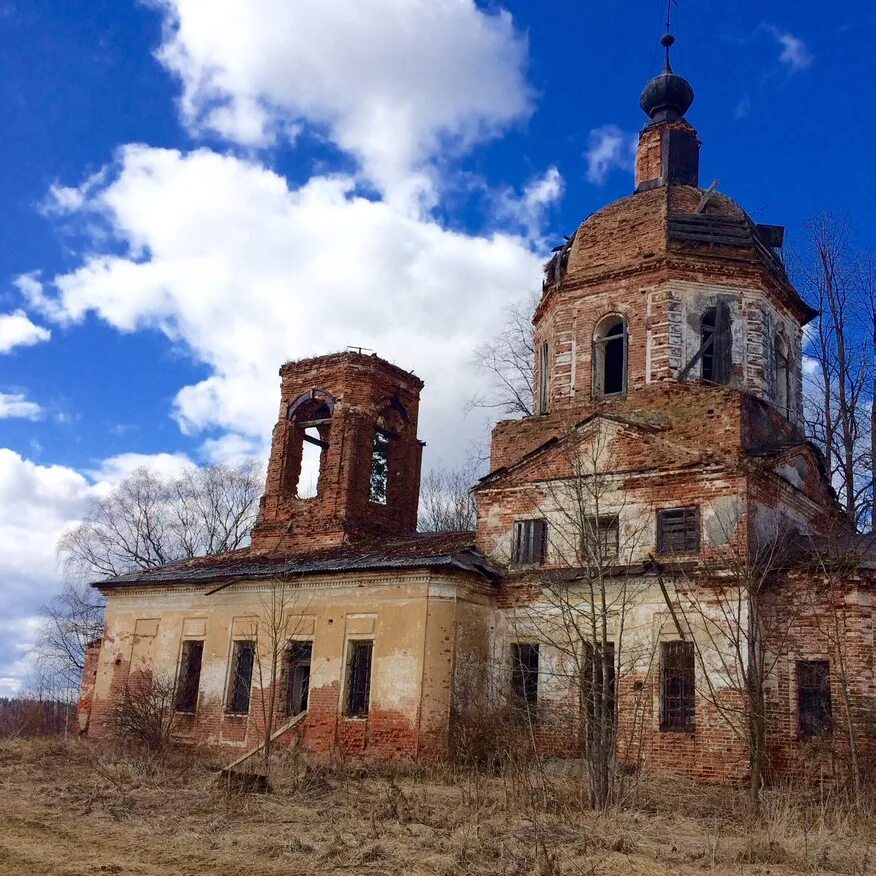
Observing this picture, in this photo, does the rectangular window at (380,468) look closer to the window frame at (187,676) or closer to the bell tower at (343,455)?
the bell tower at (343,455)

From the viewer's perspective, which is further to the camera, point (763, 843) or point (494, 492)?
point (494, 492)

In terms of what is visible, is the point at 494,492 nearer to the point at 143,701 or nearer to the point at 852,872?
the point at 143,701

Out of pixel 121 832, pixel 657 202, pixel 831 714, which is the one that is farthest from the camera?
pixel 657 202

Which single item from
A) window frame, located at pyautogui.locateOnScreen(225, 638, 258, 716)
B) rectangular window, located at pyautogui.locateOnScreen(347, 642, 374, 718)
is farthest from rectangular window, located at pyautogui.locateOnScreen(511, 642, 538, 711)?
window frame, located at pyautogui.locateOnScreen(225, 638, 258, 716)

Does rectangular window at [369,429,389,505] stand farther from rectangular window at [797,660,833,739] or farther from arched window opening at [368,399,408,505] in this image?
rectangular window at [797,660,833,739]

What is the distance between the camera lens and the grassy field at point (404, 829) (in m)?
8.10

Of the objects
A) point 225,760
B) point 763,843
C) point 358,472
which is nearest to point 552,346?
point 358,472

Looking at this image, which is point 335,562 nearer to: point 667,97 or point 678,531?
point 678,531

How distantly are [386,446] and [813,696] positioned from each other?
1207 centimetres

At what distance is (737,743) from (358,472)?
10.5m

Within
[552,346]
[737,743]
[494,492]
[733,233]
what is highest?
[733,233]

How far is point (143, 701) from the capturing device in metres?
18.2

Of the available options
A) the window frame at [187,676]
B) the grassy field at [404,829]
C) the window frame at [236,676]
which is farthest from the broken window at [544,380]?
the window frame at [187,676]

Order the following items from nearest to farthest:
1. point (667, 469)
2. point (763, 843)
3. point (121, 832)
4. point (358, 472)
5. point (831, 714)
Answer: point (763, 843) < point (121, 832) < point (831, 714) < point (667, 469) < point (358, 472)
